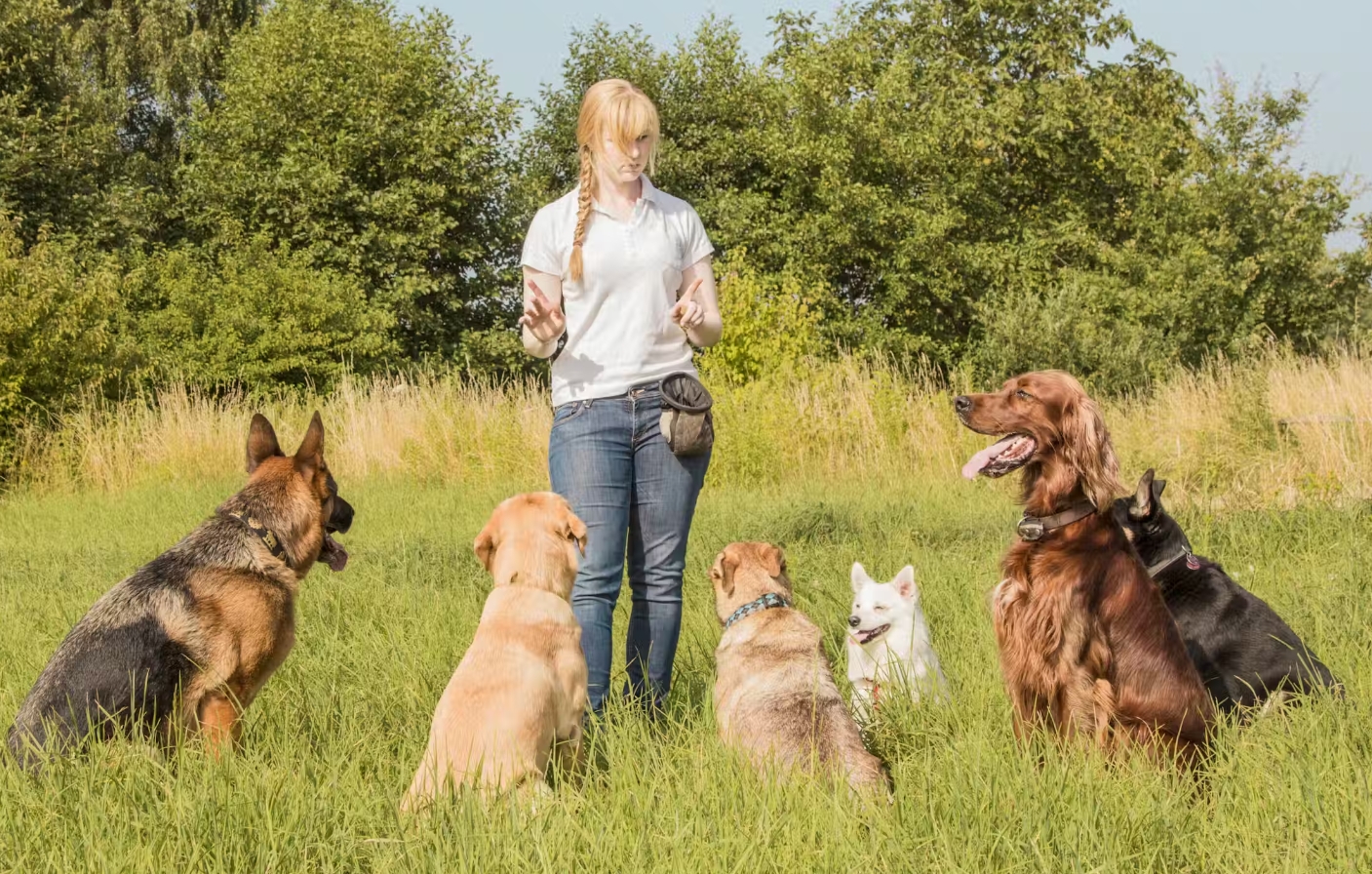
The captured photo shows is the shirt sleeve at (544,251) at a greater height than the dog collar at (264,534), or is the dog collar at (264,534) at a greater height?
the shirt sleeve at (544,251)

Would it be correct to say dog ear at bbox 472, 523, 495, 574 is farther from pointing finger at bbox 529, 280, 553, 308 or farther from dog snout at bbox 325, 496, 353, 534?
dog snout at bbox 325, 496, 353, 534

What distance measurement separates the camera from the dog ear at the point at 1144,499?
481 centimetres

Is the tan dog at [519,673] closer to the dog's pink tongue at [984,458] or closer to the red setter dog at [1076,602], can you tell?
the dog's pink tongue at [984,458]

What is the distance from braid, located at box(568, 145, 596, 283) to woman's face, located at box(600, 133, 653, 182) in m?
0.06

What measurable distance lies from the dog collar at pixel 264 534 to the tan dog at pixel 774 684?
1819 millimetres

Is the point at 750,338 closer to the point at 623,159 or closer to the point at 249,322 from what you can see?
the point at 249,322

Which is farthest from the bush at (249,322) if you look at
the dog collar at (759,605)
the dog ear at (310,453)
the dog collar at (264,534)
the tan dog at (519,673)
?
the tan dog at (519,673)

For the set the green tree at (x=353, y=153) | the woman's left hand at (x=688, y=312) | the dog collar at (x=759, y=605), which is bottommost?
the dog collar at (x=759, y=605)

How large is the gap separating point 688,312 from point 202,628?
2.25m

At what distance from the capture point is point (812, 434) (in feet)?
50.4

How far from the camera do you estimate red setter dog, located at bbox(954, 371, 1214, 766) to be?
3.88m

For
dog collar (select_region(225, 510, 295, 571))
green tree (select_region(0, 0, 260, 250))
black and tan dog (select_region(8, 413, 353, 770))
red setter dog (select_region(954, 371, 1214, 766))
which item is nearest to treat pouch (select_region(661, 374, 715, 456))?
red setter dog (select_region(954, 371, 1214, 766))

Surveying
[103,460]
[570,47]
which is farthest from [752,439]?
[570,47]

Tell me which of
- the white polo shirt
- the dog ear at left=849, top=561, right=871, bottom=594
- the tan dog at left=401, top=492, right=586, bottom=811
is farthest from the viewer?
the dog ear at left=849, top=561, right=871, bottom=594
